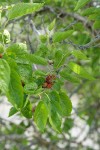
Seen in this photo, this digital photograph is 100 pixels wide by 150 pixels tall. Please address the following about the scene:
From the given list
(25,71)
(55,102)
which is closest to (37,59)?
(25,71)

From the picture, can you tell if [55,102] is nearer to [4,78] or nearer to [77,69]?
[77,69]

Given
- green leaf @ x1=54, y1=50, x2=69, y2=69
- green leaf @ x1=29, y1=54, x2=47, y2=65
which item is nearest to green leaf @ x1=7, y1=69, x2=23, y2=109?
green leaf @ x1=29, y1=54, x2=47, y2=65

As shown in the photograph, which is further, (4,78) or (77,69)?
(77,69)

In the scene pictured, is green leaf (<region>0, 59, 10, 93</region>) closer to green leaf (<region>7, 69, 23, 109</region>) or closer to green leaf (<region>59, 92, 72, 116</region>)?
green leaf (<region>7, 69, 23, 109</region>)

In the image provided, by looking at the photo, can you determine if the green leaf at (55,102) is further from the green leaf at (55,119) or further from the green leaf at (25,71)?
the green leaf at (25,71)

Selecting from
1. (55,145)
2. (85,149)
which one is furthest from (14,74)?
(85,149)

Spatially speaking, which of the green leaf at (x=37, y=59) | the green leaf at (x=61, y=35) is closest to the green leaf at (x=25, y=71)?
the green leaf at (x=37, y=59)

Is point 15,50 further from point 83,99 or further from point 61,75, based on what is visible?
point 83,99
